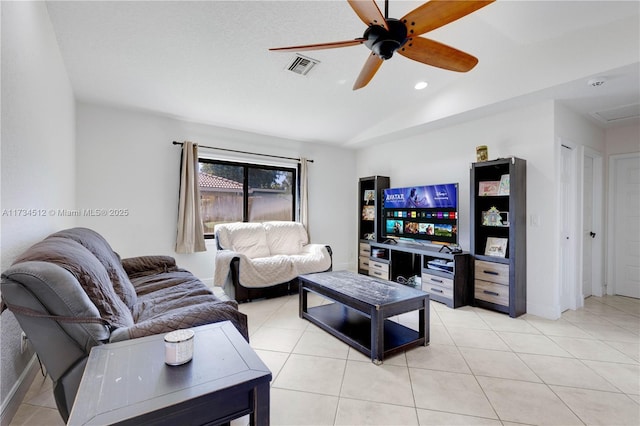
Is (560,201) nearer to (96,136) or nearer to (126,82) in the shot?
(126,82)

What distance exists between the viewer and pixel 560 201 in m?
3.12

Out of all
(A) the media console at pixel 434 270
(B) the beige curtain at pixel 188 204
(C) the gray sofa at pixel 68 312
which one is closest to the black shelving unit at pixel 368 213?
(A) the media console at pixel 434 270

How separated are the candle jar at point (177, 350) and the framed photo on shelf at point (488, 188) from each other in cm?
340

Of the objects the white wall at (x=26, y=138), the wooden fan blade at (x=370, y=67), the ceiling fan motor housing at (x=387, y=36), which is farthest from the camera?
the wooden fan blade at (x=370, y=67)

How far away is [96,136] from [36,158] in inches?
75.9

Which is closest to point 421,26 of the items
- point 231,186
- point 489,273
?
point 489,273

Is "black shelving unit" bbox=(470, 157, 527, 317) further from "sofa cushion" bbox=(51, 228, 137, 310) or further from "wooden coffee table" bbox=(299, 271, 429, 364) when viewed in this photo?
"sofa cushion" bbox=(51, 228, 137, 310)

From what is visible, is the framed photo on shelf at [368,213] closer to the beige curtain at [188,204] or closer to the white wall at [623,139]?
the beige curtain at [188,204]

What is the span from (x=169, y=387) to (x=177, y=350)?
13 centimetres

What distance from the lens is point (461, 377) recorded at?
6.46 feet

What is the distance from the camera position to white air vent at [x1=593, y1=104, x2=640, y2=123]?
3.18 meters

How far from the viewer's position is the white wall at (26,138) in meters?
1.41

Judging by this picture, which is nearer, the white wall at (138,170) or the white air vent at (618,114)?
the white air vent at (618,114)

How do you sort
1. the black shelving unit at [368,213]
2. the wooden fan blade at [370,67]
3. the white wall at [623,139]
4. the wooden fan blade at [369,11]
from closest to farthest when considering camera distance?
the wooden fan blade at [369,11] → the wooden fan blade at [370,67] → the white wall at [623,139] → the black shelving unit at [368,213]
